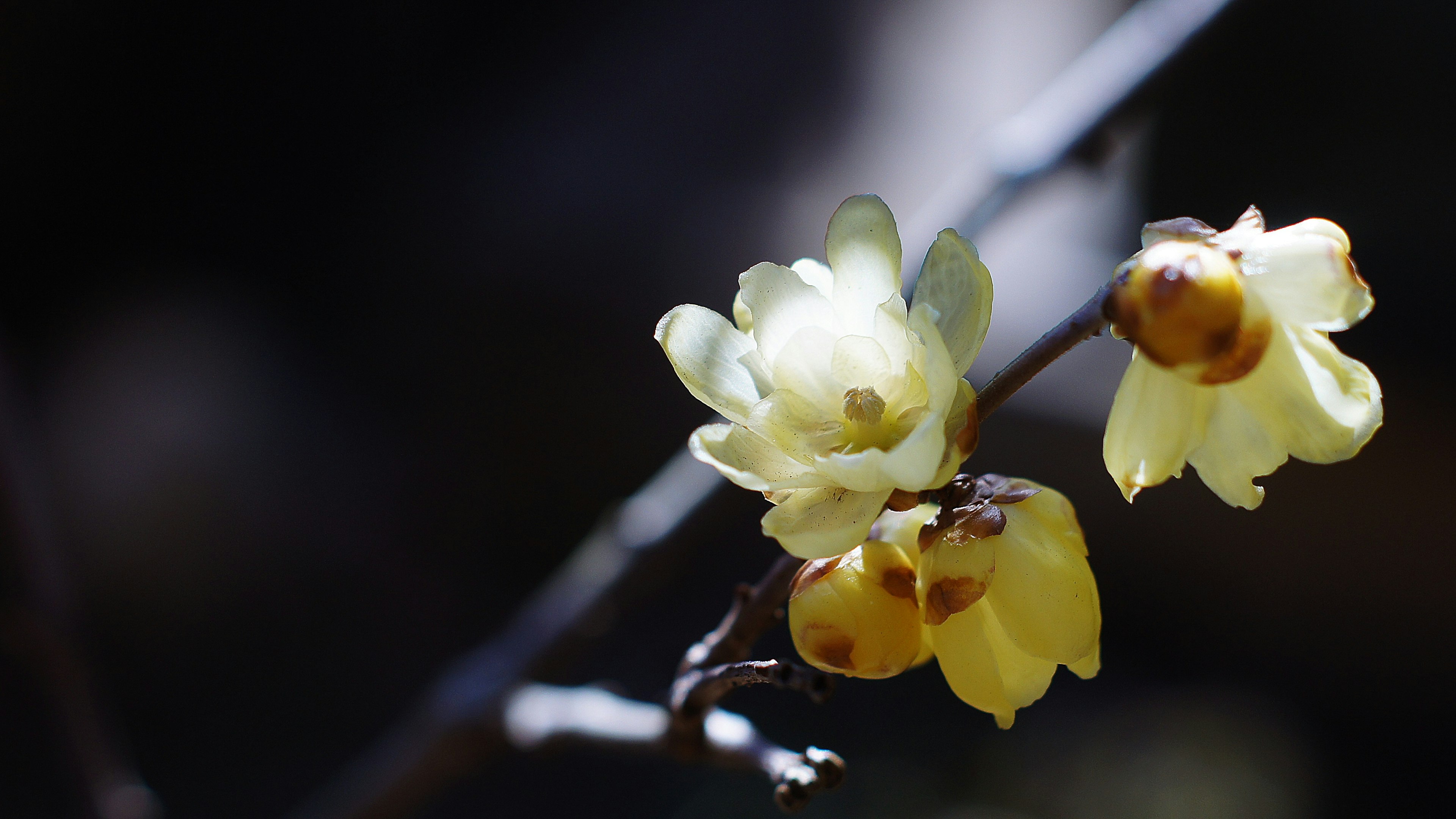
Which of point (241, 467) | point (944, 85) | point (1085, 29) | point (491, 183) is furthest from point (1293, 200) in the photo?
point (241, 467)

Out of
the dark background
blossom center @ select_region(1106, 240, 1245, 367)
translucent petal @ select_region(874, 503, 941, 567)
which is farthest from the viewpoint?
the dark background

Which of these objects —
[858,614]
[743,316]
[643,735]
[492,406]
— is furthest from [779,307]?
[492,406]

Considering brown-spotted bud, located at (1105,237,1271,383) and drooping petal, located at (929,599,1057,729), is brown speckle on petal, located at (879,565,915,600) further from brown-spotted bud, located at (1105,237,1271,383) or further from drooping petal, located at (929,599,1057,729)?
brown-spotted bud, located at (1105,237,1271,383)

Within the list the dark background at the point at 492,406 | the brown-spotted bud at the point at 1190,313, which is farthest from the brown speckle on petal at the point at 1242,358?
the dark background at the point at 492,406

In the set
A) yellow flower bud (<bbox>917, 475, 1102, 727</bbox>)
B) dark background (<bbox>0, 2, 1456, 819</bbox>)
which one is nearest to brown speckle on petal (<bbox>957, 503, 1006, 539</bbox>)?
yellow flower bud (<bbox>917, 475, 1102, 727</bbox>)

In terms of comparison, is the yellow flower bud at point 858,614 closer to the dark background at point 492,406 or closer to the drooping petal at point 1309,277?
the drooping petal at point 1309,277

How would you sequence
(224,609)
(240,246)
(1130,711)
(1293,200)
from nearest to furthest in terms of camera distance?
(1293,200), (1130,711), (224,609), (240,246)

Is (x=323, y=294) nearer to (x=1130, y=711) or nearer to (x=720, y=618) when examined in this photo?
(x=720, y=618)
